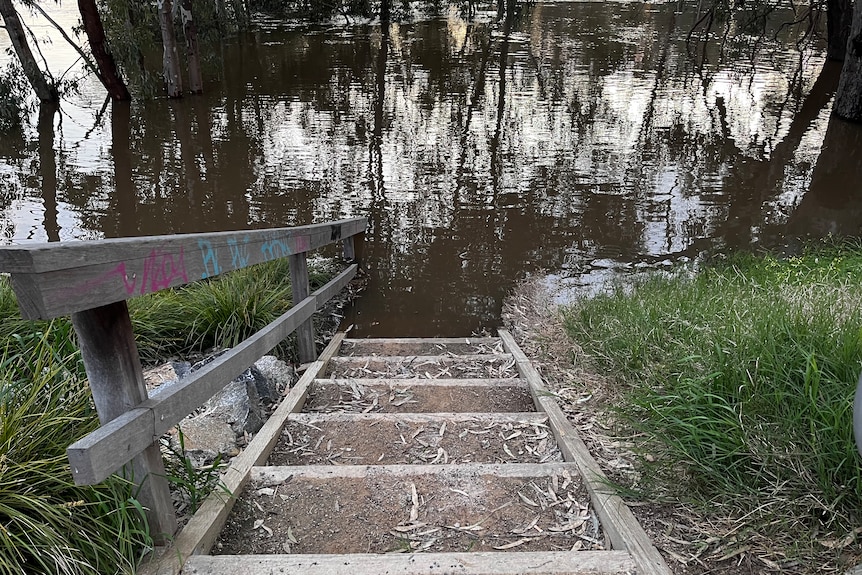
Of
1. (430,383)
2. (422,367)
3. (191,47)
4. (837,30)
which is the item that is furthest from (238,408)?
(837,30)

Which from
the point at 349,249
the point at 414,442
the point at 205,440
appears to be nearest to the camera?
the point at 205,440

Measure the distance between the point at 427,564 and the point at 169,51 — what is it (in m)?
13.8

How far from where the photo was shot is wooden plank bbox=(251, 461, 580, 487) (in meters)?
2.28

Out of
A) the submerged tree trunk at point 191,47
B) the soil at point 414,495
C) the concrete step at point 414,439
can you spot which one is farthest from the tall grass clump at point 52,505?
the submerged tree trunk at point 191,47

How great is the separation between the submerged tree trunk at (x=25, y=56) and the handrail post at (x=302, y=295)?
37.3 feet

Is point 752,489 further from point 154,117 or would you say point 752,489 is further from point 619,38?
point 619,38

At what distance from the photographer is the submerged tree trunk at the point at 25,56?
11133mm

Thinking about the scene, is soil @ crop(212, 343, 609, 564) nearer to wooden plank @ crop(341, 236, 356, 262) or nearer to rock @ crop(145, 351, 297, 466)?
rock @ crop(145, 351, 297, 466)

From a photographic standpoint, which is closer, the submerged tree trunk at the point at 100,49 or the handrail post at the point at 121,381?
the handrail post at the point at 121,381

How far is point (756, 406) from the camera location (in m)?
2.05

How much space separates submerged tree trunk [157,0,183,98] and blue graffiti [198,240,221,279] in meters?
12.6

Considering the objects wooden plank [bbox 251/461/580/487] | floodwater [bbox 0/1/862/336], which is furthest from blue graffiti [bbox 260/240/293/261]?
floodwater [bbox 0/1/862/336]

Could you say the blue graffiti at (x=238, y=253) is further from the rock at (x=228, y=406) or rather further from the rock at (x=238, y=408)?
the rock at (x=238, y=408)

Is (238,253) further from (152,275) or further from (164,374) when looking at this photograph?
(164,374)
